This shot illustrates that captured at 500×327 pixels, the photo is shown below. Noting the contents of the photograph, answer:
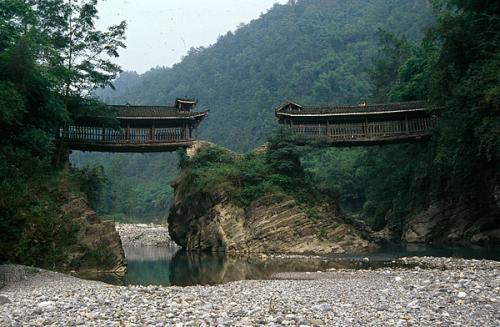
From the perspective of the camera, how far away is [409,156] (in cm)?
4334

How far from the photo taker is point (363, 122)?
39969 millimetres

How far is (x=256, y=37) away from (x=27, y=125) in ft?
467

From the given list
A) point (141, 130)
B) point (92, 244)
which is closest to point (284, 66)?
point (141, 130)

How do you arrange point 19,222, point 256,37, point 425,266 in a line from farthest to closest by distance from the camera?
1. point 256,37
2. point 425,266
3. point 19,222

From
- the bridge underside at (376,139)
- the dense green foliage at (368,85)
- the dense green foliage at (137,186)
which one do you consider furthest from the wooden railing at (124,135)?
the dense green foliage at (137,186)

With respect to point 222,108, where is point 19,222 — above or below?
below

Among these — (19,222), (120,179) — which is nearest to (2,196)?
(19,222)

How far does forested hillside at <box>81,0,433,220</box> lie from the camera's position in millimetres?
98688

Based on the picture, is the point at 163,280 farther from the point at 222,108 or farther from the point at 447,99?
the point at 222,108

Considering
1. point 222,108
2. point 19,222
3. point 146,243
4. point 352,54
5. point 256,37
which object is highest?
point 256,37

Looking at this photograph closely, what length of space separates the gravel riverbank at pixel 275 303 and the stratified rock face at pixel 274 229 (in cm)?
1606

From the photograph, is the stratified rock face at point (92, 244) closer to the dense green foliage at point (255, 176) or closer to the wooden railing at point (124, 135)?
the wooden railing at point (124, 135)

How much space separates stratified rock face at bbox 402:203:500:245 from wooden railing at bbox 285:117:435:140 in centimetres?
729

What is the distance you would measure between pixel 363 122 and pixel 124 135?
21.3 m
